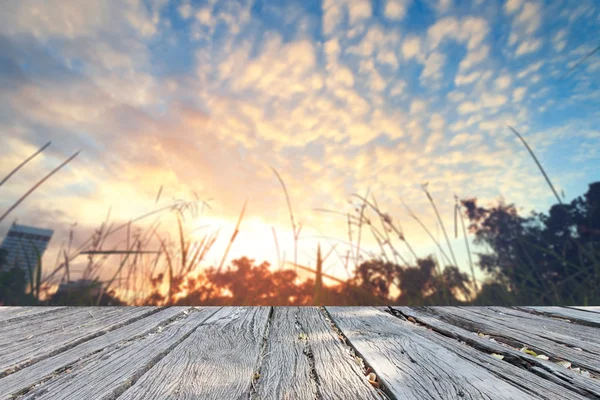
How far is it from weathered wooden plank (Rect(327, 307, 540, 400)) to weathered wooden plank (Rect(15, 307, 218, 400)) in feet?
1.74

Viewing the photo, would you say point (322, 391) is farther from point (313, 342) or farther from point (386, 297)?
point (386, 297)

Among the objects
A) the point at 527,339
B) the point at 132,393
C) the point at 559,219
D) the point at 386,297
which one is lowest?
the point at 132,393

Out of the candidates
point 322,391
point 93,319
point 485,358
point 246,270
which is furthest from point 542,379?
point 246,270

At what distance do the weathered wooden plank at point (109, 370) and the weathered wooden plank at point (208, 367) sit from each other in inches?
1.3

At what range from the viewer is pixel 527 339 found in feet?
3.48

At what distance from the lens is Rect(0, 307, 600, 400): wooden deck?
0.68 m

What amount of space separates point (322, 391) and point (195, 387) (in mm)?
255

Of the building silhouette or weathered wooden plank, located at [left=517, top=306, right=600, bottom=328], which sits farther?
the building silhouette

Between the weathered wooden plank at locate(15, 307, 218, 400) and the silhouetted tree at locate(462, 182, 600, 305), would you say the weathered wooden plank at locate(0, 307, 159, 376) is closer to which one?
the weathered wooden plank at locate(15, 307, 218, 400)

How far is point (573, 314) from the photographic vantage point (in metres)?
1.53

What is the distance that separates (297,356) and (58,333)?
0.85 metres

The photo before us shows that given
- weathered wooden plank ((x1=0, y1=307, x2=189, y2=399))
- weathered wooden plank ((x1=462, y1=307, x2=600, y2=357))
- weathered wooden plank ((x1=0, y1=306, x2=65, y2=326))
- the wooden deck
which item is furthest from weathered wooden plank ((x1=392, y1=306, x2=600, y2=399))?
weathered wooden plank ((x1=0, y1=306, x2=65, y2=326))

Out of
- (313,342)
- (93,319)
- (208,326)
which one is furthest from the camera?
(93,319)

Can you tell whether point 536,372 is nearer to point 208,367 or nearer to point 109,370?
point 208,367
